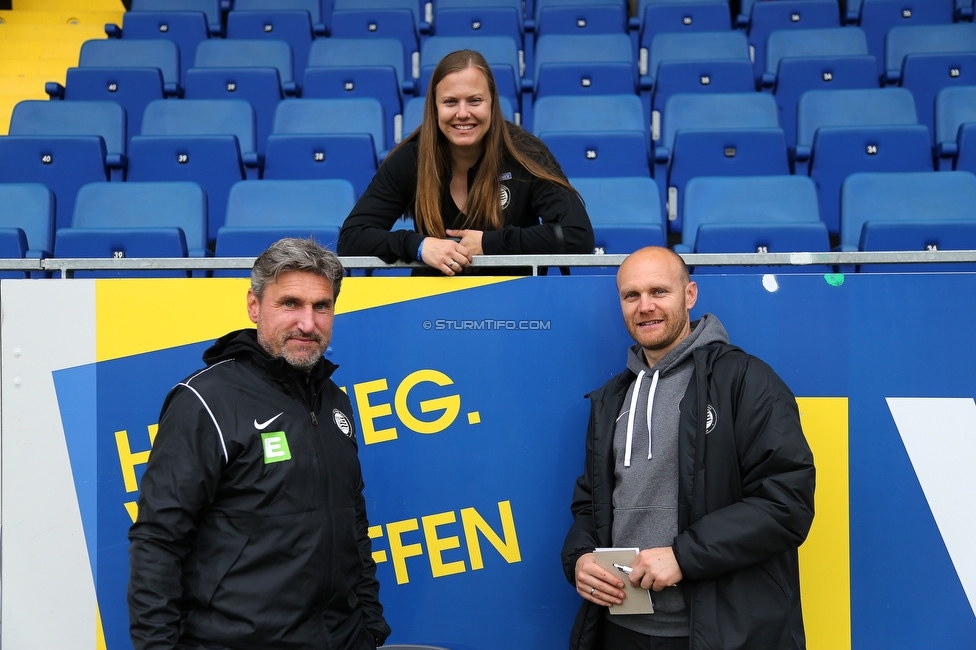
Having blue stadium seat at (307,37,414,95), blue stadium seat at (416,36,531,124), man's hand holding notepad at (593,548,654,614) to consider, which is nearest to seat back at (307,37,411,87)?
blue stadium seat at (307,37,414,95)

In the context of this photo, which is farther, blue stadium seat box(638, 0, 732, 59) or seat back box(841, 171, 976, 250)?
blue stadium seat box(638, 0, 732, 59)

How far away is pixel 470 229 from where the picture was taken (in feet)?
7.41

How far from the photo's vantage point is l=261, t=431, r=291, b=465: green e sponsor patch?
1.59 m

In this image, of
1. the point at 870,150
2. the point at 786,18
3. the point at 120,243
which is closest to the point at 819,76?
the point at 786,18

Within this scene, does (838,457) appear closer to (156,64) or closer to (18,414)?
(18,414)

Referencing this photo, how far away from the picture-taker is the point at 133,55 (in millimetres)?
5500

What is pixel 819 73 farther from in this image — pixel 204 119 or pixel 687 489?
pixel 687 489

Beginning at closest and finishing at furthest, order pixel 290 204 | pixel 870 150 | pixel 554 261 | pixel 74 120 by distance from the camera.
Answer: pixel 554 261 < pixel 290 204 < pixel 870 150 < pixel 74 120

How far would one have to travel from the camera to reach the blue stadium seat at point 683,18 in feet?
18.9

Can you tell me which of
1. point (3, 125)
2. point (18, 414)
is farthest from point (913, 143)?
point (3, 125)

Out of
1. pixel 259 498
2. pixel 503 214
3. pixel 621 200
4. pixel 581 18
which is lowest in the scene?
pixel 259 498

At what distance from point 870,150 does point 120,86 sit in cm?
456

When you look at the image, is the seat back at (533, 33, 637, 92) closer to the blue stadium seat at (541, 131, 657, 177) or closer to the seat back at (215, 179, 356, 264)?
the blue stadium seat at (541, 131, 657, 177)

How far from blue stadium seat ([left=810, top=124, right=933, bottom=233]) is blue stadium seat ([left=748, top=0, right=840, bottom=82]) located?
1522 mm
